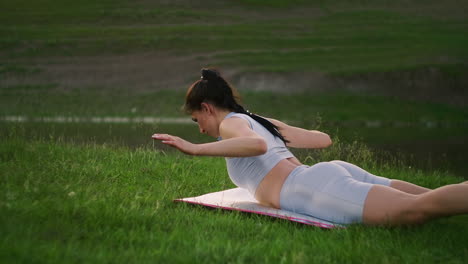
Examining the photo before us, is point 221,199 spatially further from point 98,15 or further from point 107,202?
point 98,15

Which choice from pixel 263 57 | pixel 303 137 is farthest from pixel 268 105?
pixel 303 137

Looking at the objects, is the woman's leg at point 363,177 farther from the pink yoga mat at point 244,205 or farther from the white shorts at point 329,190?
the pink yoga mat at point 244,205

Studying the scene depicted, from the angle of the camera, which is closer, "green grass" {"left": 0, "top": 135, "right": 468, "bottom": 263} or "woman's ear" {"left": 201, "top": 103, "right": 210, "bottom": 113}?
"green grass" {"left": 0, "top": 135, "right": 468, "bottom": 263}

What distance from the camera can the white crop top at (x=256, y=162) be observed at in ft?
13.8

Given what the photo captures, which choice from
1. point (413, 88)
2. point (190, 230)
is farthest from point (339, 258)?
point (413, 88)

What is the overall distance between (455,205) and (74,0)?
1773 inches

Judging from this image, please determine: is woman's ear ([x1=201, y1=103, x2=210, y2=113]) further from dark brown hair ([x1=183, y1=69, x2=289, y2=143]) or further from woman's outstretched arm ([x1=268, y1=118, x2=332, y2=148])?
woman's outstretched arm ([x1=268, y1=118, x2=332, y2=148])

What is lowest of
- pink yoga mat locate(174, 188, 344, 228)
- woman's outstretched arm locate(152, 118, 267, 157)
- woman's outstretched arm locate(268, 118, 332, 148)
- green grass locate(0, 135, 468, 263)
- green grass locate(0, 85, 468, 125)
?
green grass locate(0, 85, 468, 125)

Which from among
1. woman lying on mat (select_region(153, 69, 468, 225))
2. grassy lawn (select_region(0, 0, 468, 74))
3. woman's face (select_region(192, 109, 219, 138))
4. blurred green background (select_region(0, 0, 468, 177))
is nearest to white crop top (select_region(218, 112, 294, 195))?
woman lying on mat (select_region(153, 69, 468, 225))

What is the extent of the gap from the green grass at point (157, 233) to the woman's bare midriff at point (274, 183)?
154 mm

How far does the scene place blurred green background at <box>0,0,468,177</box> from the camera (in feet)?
89.1

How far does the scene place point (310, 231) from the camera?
396 centimetres

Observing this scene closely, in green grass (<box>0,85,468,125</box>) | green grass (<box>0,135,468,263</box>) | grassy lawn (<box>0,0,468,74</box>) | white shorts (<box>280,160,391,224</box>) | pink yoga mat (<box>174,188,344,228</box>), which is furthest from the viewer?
grassy lawn (<box>0,0,468,74</box>)

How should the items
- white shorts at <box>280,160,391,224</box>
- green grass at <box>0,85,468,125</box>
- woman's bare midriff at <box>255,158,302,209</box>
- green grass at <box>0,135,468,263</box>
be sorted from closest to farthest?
green grass at <box>0,135,468,263</box> < white shorts at <box>280,160,391,224</box> < woman's bare midriff at <box>255,158,302,209</box> < green grass at <box>0,85,468,125</box>
